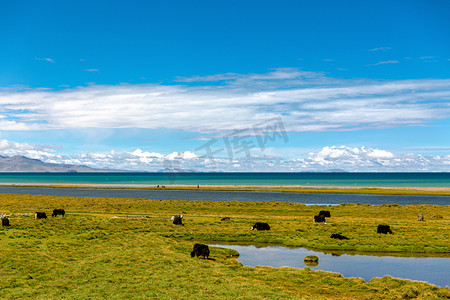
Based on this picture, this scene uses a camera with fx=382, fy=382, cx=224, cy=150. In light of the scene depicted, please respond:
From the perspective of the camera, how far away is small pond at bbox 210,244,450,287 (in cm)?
2528

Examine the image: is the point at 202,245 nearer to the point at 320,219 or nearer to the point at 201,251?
the point at 201,251

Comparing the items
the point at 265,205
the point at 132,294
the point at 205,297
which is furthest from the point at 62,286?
the point at 265,205

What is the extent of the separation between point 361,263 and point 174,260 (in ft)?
46.1

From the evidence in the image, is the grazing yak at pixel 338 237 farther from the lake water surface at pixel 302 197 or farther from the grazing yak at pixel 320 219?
the lake water surface at pixel 302 197

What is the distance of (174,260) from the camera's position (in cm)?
2619

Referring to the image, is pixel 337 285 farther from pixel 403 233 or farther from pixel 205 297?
pixel 403 233

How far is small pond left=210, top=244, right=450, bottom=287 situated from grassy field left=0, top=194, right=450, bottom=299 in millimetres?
2065

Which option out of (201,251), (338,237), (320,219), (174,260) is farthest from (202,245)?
(320,219)

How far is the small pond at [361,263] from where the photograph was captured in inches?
995

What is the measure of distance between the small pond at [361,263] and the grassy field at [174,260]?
2065 mm

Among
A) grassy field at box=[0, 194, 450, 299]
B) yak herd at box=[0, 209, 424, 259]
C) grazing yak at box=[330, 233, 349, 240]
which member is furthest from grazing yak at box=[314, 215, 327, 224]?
grazing yak at box=[330, 233, 349, 240]

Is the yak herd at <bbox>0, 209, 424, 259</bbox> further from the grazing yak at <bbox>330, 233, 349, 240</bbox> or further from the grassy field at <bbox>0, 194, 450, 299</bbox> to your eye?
the grassy field at <bbox>0, 194, 450, 299</bbox>

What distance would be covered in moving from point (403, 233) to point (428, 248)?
21.8 feet

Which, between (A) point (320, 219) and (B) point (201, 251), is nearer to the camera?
(B) point (201, 251)
